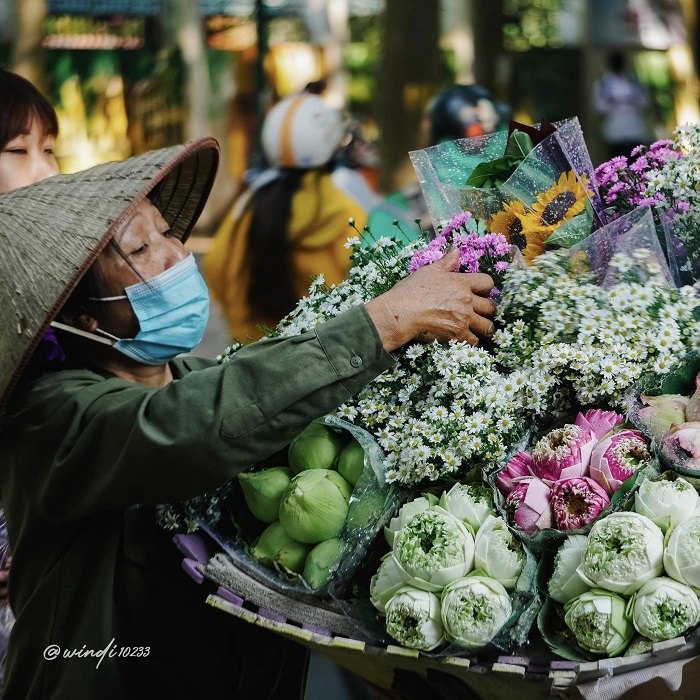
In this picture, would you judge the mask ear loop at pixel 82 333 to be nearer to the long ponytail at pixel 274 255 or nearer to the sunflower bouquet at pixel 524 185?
the sunflower bouquet at pixel 524 185

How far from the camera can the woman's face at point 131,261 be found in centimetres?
204

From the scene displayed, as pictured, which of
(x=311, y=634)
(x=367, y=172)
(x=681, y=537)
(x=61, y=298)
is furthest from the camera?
(x=367, y=172)

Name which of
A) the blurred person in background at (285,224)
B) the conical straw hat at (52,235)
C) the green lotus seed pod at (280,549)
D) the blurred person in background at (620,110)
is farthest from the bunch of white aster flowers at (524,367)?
the blurred person in background at (620,110)

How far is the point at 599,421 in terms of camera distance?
5.69 feet

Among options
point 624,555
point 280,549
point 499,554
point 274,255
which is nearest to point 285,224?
point 274,255

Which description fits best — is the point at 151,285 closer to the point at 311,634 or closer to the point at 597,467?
the point at 311,634

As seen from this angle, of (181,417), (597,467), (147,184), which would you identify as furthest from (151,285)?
(597,467)

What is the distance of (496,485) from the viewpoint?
172 cm

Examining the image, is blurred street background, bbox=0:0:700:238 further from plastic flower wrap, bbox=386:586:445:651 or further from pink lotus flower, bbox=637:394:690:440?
plastic flower wrap, bbox=386:586:445:651

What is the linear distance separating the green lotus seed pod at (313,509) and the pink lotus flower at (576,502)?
38 centimetres

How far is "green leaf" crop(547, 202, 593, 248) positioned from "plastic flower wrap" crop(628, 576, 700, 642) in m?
0.75

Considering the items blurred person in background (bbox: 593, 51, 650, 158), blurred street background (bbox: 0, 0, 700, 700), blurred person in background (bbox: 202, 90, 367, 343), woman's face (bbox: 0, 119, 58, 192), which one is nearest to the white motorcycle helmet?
blurred person in background (bbox: 202, 90, 367, 343)

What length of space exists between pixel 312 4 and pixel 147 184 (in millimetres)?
6059

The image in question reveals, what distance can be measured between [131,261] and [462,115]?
3.46 m
